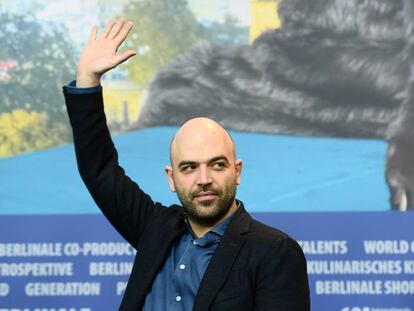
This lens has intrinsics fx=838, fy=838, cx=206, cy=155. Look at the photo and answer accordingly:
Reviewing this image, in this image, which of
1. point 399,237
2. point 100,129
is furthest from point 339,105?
point 100,129

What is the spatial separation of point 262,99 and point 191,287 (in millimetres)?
1483

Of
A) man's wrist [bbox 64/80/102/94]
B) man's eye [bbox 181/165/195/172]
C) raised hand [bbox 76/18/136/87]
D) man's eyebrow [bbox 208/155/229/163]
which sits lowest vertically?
→ man's eye [bbox 181/165/195/172]

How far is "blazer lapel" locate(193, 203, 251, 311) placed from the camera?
1495 mm

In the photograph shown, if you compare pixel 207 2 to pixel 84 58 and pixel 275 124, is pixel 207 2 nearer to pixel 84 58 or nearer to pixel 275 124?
pixel 275 124

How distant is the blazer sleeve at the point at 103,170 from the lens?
1697 millimetres

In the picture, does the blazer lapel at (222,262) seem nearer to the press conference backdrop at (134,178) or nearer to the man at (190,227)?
the man at (190,227)

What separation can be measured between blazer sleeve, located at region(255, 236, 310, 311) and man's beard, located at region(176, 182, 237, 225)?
4.7 inches

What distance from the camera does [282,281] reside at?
58.8 inches

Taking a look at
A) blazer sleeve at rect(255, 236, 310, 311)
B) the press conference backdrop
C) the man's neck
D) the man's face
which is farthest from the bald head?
the press conference backdrop

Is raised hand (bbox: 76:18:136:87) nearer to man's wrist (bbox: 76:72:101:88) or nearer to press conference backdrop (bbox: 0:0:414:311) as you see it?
man's wrist (bbox: 76:72:101:88)

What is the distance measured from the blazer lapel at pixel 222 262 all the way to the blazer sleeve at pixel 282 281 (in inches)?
2.4

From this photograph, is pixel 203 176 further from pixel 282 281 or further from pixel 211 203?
pixel 282 281

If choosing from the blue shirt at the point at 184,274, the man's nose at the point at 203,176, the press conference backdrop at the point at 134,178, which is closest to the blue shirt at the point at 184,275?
the blue shirt at the point at 184,274

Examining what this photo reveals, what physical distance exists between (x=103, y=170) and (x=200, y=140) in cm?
27
